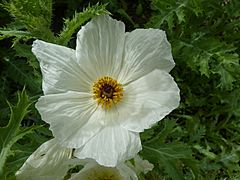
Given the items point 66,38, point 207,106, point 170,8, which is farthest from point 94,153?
point 207,106

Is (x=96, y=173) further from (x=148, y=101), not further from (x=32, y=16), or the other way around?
(x=32, y=16)

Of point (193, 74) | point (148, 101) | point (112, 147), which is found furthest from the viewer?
point (193, 74)

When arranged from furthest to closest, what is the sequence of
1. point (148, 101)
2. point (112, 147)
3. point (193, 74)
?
1. point (193, 74)
2. point (148, 101)
3. point (112, 147)

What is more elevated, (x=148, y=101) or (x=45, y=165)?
(x=148, y=101)

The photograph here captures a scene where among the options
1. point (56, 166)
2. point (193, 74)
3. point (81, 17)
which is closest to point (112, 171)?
point (56, 166)

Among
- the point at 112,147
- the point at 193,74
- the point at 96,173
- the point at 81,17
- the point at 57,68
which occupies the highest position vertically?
the point at 81,17

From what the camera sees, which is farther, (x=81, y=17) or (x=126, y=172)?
(x=81, y=17)

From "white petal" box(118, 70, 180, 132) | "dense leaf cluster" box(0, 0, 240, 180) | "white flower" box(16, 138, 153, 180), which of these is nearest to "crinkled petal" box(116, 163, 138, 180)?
"white flower" box(16, 138, 153, 180)
